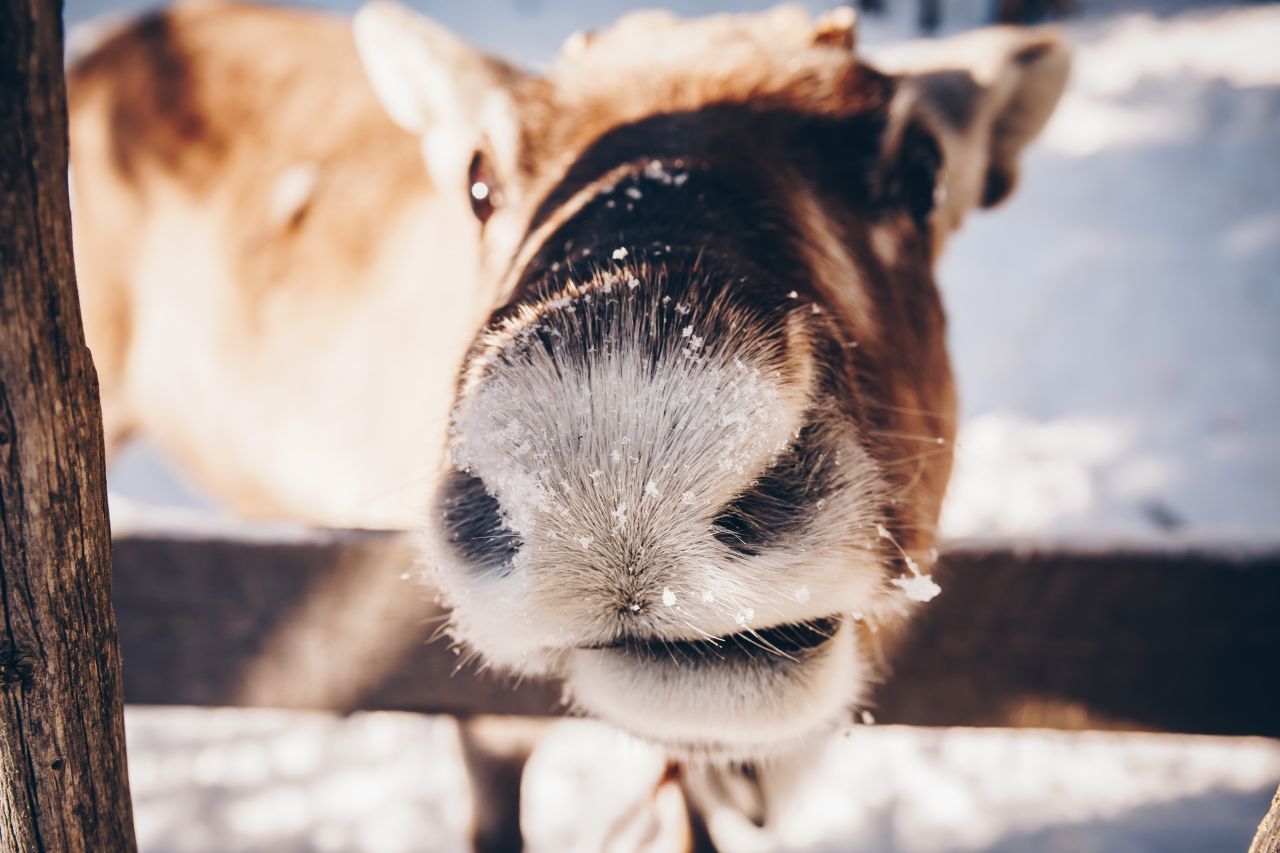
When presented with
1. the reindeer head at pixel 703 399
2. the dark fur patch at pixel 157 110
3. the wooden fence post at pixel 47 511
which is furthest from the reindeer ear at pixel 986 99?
the dark fur patch at pixel 157 110

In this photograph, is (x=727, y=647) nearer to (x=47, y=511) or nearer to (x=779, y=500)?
(x=779, y=500)

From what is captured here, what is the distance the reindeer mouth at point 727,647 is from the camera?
978 millimetres

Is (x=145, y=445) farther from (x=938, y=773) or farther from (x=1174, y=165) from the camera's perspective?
(x=1174, y=165)

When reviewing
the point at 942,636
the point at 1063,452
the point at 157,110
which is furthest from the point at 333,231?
the point at 1063,452

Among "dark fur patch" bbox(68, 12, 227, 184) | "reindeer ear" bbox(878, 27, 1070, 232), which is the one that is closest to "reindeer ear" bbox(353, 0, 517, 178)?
"reindeer ear" bbox(878, 27, 1070, 232)

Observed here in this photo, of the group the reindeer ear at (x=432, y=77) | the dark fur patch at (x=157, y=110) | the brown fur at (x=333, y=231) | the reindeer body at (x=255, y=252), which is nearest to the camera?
the brown fur at (x=333, y=231)

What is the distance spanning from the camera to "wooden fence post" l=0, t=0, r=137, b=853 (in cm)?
54

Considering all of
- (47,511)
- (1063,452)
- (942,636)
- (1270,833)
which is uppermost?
(47,511)

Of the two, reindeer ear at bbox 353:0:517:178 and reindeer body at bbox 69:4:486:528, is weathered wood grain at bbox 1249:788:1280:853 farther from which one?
reindeer body at bbox 69:4:486:528

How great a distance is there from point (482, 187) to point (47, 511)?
1.23 meters

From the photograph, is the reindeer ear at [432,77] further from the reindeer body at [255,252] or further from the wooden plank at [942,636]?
the wooden plank at [942,636]

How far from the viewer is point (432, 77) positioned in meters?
2.03

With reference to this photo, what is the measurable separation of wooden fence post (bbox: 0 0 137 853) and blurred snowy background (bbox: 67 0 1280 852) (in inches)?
67.6

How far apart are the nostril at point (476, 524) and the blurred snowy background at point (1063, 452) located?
4.62 ft
